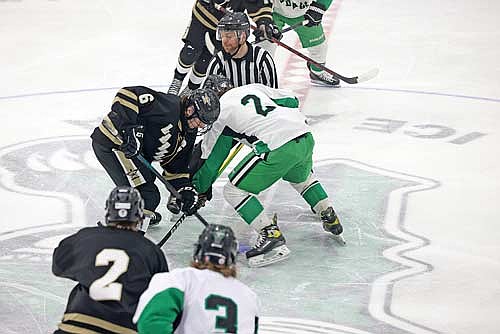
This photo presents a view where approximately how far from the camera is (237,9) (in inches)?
226

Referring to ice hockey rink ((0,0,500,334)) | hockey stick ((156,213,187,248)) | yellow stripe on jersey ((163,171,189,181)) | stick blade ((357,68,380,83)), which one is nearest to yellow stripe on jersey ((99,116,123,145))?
yellow stripe on jersey ((163,171,189,181))

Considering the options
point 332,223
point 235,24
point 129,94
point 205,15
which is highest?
point 235,24

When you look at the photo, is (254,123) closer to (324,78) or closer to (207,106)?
(207,106)

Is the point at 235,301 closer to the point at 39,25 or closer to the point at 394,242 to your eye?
the point at 394,242

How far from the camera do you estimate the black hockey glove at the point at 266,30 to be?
5.71 m

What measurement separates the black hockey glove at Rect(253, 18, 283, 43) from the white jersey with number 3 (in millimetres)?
1551

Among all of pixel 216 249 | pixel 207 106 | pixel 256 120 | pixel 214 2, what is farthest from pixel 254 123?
pixel 214 2

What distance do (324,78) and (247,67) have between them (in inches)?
76.1

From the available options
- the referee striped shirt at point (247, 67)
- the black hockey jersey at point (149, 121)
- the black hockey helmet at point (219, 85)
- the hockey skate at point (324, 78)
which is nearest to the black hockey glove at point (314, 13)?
the hockey skate at point (324, 78)

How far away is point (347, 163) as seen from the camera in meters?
5.30

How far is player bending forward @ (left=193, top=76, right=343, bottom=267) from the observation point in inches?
161

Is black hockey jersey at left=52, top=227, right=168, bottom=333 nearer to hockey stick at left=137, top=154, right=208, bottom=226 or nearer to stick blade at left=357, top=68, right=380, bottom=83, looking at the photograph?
hockey stick at left=137, top=154, right=208, bottom=226

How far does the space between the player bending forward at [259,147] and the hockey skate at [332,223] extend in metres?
0.23

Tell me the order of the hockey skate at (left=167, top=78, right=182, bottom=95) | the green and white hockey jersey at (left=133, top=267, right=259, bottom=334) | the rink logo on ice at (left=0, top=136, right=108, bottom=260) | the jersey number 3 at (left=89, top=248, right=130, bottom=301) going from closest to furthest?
1. the green and white hockey jersey at (left=133, top=267, right=259, bottom=334)
2. the jersey number 3 at (left=89, top=248, right=130, bottom=301)
3. the rink logo on ice at (left=0, top=136, right=108, bottom=260)
4. the hockey skate at (left=167, top=78, right=182, bottom=95)
